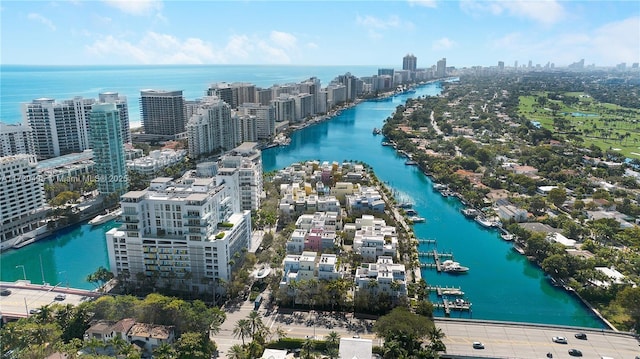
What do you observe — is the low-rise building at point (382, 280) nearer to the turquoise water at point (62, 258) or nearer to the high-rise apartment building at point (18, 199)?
the turquoise water at point (62, 258)

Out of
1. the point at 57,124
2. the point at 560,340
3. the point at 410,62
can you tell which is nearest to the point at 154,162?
the point at 57,124

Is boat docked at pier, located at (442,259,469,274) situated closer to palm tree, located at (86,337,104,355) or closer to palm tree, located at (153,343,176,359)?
palm tree, located at (153,343,176,359)

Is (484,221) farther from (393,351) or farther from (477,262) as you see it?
(393,351)

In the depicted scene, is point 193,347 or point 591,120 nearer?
point 193,347

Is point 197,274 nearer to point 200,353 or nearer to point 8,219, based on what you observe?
point 200,353

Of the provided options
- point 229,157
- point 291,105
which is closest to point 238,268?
point 229,157

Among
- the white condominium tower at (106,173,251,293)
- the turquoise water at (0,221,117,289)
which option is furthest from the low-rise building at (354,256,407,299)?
the turquoise water at (0,221,117,289)

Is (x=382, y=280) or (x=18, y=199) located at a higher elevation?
(x=18, y=199)
